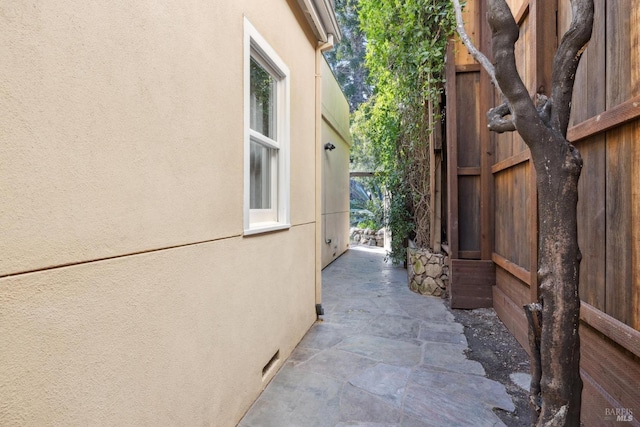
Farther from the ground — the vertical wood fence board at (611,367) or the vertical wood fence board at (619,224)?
the vertical wood fence board at (619,224)

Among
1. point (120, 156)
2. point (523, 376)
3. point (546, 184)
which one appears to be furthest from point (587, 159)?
point (120, 156)

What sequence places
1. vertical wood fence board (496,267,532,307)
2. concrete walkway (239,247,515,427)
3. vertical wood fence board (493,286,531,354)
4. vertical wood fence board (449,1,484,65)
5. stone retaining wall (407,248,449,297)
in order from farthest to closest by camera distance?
stone retaining wall (407,248,449,297), vertical wood fence board (449,1,484,65), vertical wood fence board (496,267,532,307), vertical wood fence board (493,286,531,354), concrete walkway (239,247,515,427)

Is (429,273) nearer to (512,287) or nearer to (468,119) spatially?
(512,287)

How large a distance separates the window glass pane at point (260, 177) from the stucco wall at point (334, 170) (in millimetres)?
3968

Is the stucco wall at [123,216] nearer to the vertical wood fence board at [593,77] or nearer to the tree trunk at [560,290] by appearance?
the tree trunk at [560,290]

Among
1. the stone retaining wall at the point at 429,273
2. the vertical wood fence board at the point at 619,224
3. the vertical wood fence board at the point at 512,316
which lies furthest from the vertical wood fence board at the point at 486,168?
the vertical wood fence board at the point at 619,224

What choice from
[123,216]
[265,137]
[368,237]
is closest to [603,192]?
[265,137]

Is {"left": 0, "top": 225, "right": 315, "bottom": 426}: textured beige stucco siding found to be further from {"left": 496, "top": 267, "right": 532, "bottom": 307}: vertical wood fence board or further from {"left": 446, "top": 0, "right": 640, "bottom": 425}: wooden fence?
{"left": 496, "top": 267, "right": 532, "bottom": 307}: vertical wood fence board

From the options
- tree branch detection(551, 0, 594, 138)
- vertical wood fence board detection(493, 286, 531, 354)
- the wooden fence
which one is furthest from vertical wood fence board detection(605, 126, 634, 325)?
vertical wood fence board detection(493, 286, 531, 354)

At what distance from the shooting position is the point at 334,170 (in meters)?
7.69

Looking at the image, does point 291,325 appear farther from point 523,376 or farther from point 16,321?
point 16,321

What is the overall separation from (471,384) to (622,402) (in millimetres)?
956

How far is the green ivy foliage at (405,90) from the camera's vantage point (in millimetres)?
4422

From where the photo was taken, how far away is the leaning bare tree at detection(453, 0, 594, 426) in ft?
3.76
